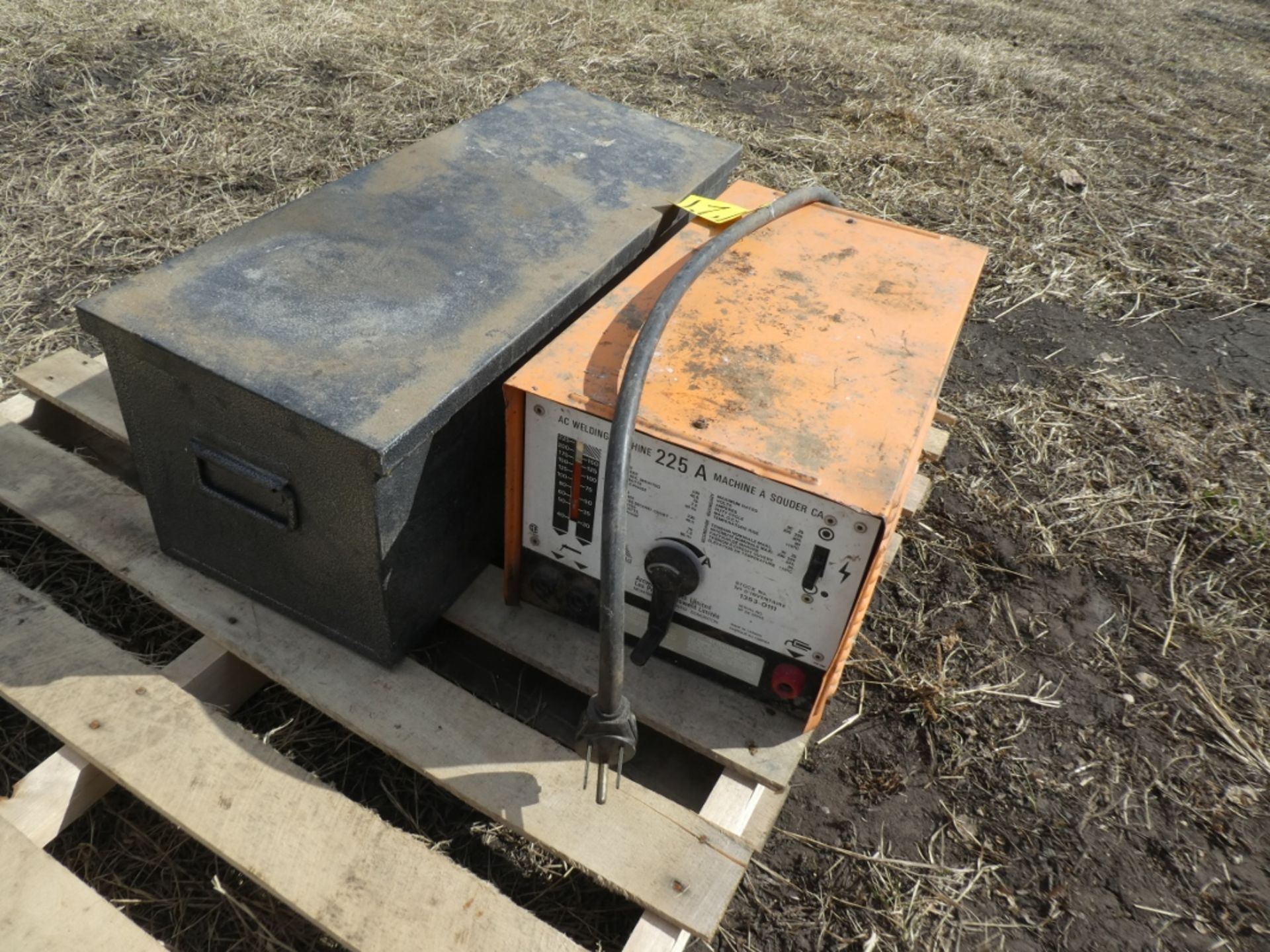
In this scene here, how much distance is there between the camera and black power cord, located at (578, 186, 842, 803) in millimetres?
989

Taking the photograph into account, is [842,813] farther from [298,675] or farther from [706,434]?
Result: [298,675]

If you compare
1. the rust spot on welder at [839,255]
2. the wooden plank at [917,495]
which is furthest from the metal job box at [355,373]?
the wooden plank at [917,495]

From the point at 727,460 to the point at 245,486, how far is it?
2.16 ft

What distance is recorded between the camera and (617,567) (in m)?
0.99

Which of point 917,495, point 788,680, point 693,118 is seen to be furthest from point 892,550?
point 693,118

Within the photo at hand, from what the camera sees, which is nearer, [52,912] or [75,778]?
[52,912]

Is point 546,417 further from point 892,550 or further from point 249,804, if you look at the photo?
point 892,550

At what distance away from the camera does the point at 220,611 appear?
1380 millimetres

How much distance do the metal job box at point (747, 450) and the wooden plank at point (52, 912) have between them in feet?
2.10

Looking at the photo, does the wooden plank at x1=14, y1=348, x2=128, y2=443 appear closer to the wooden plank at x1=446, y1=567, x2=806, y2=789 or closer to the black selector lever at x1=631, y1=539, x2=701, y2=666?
the wooden plank at x1=446, y1=567, x2=806, y2=789

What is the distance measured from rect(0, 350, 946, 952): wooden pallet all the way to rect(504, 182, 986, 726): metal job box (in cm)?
11

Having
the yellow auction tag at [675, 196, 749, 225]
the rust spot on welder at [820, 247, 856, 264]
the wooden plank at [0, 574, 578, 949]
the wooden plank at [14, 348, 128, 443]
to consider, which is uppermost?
the yellow auction tag at [675, 196, 749, 225]

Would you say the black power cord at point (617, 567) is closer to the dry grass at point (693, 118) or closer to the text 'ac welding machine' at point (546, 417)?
the text 'ac welding machine' at point (546, 417)

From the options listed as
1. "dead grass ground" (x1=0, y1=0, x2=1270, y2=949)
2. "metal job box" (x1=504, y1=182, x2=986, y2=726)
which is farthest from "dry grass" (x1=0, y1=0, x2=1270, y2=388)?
"metal job box" (x1=504, y1=182, x2=986, y2=726)
